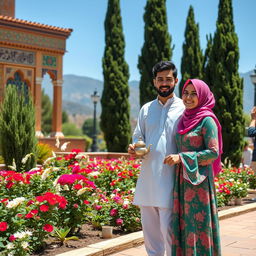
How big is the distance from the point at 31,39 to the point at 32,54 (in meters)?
0.56

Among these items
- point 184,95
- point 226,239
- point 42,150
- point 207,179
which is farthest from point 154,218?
point 42,150

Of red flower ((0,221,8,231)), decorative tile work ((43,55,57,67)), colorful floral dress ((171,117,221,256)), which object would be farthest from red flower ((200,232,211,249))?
decorative tile work ((43,55,57,67))

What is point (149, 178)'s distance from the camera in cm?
353

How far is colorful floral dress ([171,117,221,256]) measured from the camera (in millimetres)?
3275

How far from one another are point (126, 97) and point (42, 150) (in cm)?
711

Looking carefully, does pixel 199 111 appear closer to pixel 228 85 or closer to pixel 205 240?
pixel 205 240

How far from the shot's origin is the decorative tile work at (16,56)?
16.2m

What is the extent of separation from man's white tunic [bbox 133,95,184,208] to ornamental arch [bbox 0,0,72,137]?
1271 centimetres

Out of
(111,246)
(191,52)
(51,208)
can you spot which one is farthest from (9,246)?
(191,52)

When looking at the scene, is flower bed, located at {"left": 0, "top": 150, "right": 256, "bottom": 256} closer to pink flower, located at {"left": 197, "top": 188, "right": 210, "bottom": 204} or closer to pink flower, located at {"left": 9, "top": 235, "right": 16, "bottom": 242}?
pink flower, located at {"left": 9, "top": 235, "right": 16, "bottom": 242}

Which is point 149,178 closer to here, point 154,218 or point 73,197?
point 154,218

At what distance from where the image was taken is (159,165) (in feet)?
11.5

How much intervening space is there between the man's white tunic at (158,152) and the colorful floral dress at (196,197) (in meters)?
0.10

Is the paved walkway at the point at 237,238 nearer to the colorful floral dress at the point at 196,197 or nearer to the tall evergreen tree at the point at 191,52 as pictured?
the colorful floral dress at the point at 196,197
